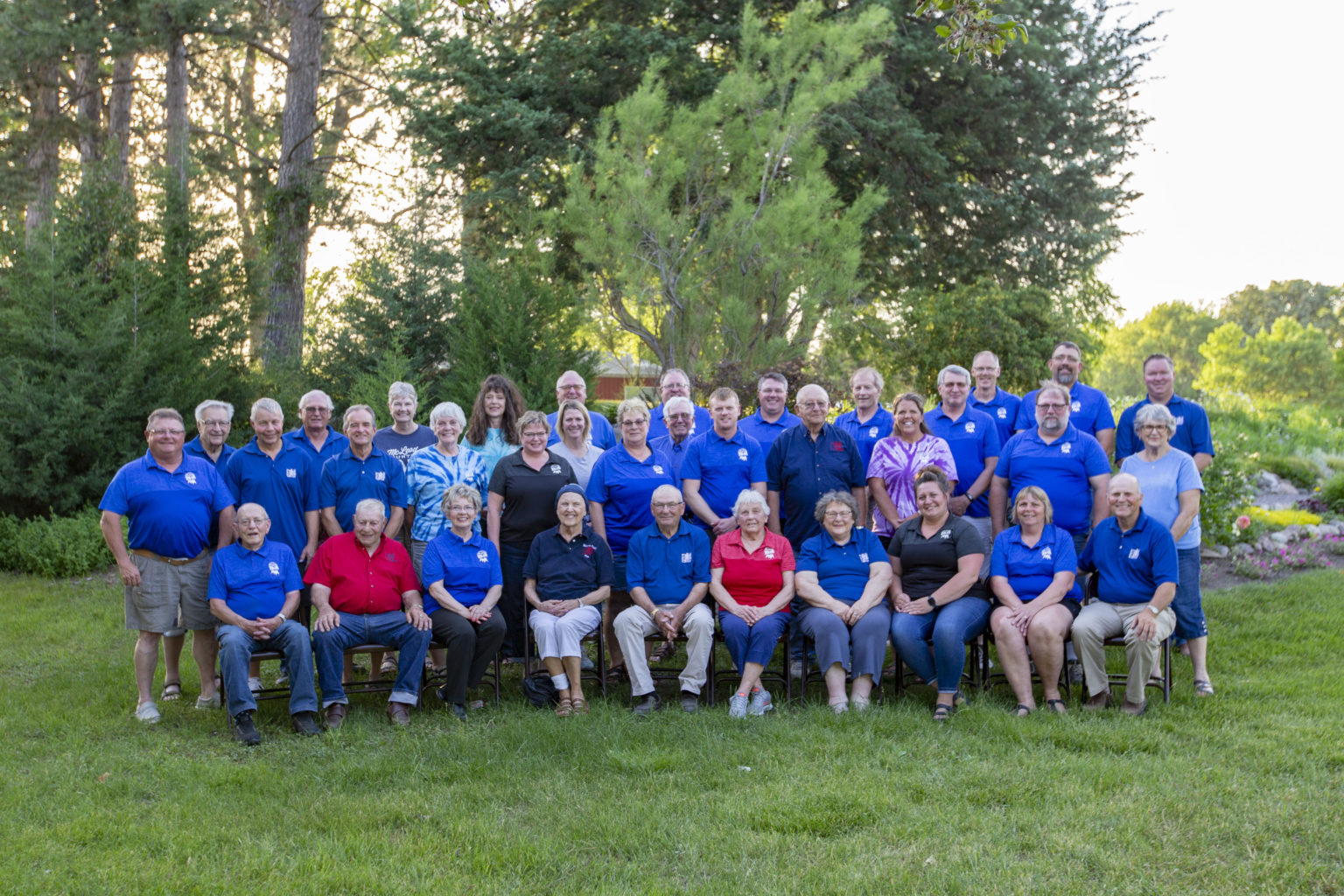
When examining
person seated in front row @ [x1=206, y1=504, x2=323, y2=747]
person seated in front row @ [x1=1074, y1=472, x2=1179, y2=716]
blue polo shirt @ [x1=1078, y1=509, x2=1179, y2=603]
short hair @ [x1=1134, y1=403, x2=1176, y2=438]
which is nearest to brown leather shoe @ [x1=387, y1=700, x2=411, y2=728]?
person seated in front row @ [x1=206, y1=504, x2=323, y2=747]

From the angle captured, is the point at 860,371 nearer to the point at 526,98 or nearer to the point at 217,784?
the point at 217,784

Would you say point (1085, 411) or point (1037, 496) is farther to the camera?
point (1085, 411)

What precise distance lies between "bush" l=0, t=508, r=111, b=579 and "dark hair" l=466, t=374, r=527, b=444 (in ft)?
17.1

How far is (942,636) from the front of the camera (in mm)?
5316

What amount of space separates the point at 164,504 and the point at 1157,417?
5.27 m

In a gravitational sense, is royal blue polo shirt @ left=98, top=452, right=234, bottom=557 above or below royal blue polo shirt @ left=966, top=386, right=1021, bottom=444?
below

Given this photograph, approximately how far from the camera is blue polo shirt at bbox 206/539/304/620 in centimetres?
537

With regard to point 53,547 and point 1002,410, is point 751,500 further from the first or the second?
point 53,547

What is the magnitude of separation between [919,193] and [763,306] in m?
4.49

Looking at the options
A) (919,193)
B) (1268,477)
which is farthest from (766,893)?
(919,193)

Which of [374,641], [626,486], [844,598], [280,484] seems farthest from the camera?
[626,486]

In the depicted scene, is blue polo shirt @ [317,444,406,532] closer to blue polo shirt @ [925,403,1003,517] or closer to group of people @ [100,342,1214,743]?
group of people @ [100,342,1214,743]

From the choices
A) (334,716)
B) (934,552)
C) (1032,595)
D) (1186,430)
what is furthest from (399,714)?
(1186,430)

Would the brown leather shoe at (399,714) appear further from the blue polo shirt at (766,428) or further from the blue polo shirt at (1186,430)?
the blue polo shirt at (1186,430)
